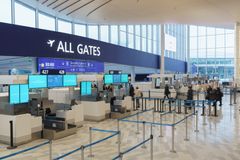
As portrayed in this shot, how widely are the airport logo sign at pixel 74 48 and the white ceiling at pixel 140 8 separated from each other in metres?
2.15

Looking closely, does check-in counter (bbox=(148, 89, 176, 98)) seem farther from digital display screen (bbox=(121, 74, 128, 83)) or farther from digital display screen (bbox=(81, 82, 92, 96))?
digital display screen (bbox=(81, 82, 92, 96))

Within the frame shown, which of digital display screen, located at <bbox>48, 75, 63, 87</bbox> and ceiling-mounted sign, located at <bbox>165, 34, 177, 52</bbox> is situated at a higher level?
ceiling-mounted sign, located at <bbox>165, 34, 177, 52</bbox>

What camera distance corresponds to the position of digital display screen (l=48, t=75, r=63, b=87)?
9.83m

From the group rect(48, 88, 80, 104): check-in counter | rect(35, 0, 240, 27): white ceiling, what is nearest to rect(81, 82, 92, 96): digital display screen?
rect(48, 88, 80, 104): check-in counter

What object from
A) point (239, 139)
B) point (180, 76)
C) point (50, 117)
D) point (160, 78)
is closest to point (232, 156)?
point (239, 139)

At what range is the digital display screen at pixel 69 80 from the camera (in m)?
10.6

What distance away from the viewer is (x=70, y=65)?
15.9 meters

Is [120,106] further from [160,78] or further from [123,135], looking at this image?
[160,78]

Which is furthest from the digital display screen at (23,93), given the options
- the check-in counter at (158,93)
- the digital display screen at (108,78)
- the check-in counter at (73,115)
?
the check-in counter at (158,93)

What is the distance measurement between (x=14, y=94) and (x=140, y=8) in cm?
1011

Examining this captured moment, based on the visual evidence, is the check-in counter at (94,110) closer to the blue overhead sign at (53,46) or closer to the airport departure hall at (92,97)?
the airport departure hall at (92,97)

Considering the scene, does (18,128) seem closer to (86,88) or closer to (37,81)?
(37,81)

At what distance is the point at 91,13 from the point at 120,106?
22.5ft

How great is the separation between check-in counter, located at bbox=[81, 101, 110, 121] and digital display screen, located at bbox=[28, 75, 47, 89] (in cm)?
290
